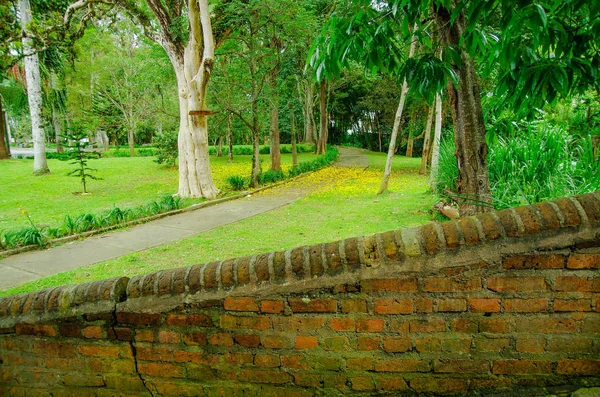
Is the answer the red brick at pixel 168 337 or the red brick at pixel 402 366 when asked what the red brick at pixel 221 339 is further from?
the red brick at pixel 402 366

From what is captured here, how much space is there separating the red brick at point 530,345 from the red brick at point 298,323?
94 cm

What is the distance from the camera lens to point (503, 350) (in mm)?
1745

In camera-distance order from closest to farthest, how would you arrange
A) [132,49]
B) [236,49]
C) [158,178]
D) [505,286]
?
[505,286] < [236,49] < [158,178] < [132,49]

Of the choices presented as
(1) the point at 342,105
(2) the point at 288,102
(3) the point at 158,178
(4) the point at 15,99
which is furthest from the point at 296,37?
(4) the point at 15,99

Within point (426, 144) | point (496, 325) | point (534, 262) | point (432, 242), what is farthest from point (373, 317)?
point (426, 144)

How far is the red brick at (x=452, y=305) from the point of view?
1.74 meters

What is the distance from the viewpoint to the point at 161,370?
2082mm

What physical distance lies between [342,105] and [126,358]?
34.6m

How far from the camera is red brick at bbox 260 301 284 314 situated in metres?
1.87

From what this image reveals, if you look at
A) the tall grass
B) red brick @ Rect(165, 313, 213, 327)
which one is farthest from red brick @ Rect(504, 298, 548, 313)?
the tall grass

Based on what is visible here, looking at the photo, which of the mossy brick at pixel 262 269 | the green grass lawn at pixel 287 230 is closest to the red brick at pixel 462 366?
the mossy brick at pixel 262 269

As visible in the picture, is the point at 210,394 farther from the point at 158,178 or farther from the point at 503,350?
the point at 158,178

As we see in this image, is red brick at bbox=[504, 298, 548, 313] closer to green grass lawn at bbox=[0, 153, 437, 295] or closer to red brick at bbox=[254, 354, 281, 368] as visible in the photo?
red brick at bbox=[254, 354, 281, 368]

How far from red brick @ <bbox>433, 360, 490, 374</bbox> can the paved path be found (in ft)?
17.7
